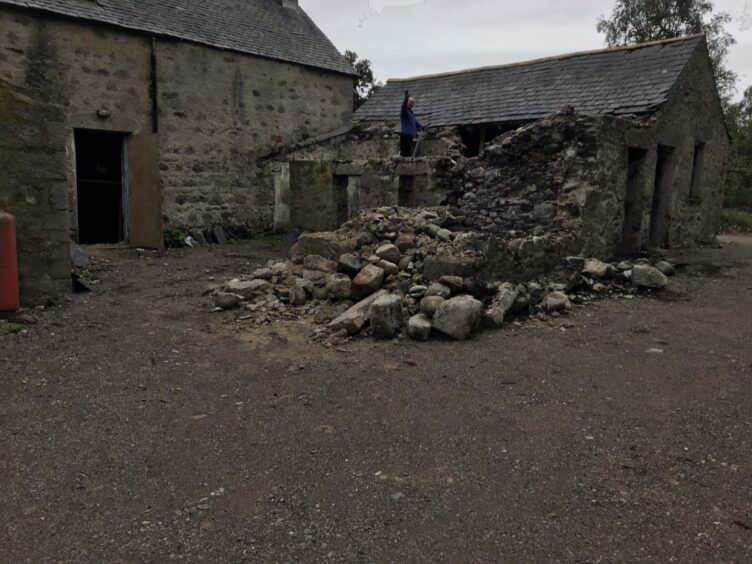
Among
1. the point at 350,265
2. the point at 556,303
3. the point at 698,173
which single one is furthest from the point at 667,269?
the point at 698,173

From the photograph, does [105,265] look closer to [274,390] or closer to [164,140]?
[164,140]

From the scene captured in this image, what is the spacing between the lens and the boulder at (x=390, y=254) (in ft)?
23.4

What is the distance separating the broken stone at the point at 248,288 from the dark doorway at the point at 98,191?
7126 mm

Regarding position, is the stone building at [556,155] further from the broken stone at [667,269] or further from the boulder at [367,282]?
the boulder at [367,282]

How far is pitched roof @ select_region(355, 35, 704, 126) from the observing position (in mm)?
12164

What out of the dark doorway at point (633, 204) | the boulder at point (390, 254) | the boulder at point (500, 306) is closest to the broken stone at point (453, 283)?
the boulder at point (500, 306)

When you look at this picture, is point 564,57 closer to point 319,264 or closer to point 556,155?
point 556,155

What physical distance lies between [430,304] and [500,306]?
2.64 ft

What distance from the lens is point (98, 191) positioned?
13188 mm

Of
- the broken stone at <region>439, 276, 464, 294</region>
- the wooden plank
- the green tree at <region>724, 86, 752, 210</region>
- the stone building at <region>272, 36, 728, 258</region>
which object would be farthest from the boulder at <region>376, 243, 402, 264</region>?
the green tree at <region>724, 86, 752, 210</region>

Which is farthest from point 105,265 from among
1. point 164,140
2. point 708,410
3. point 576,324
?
point 708,410

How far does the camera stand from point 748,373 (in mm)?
4738

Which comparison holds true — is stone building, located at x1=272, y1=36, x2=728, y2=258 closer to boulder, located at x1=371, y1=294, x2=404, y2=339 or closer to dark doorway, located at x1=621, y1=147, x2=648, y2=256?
dark doorway, located at x1=621, y1=147, x2=648, y2=256

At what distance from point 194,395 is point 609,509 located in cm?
294
